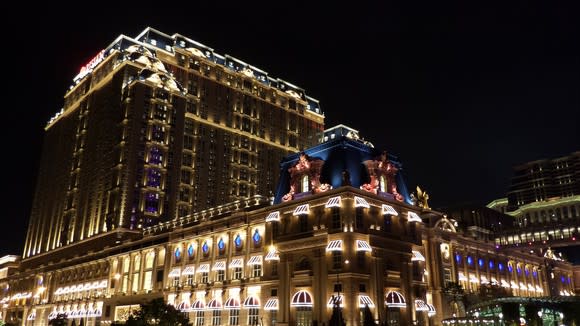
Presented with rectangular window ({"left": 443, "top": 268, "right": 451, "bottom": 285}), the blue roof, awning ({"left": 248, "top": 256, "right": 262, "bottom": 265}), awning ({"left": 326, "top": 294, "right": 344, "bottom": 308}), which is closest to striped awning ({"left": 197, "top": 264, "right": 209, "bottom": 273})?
awning ({"left": 248, "top": 256, "right": 262, "bottom": 265})

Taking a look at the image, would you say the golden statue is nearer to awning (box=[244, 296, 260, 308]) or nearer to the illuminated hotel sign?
awning (box=[244, 296, 260, 308])

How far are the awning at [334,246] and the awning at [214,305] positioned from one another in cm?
2229

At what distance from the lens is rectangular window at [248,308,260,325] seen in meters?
64.6

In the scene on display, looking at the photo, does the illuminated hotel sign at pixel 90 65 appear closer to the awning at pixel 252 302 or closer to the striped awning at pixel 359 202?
the awning at pixel 252 302

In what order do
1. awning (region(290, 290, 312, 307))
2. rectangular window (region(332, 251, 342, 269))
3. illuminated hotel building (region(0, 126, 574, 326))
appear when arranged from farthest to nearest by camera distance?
awning (region(290, 290, 312, 307)) < illuminated hotel building (region(0, 126, 574, 326)) < rectangular window (region(332, 251, 342, 269))

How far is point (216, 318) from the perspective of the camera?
7062 centimetres

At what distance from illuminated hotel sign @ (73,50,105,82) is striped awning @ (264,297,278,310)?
107377 mm

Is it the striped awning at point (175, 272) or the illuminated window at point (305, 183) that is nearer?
the illuminated window at point (305, 183)

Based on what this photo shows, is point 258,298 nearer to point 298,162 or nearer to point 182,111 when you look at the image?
point 298,162

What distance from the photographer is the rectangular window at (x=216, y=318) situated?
69975mm

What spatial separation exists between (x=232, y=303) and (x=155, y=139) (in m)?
65.4

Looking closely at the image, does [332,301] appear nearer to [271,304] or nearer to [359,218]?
[271,304]

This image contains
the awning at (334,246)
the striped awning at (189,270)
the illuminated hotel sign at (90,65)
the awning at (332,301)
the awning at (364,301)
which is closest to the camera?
the awning at (332,301)

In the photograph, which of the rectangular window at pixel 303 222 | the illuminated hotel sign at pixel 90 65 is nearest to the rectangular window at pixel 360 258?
the rectangular window at pixel 303 222
